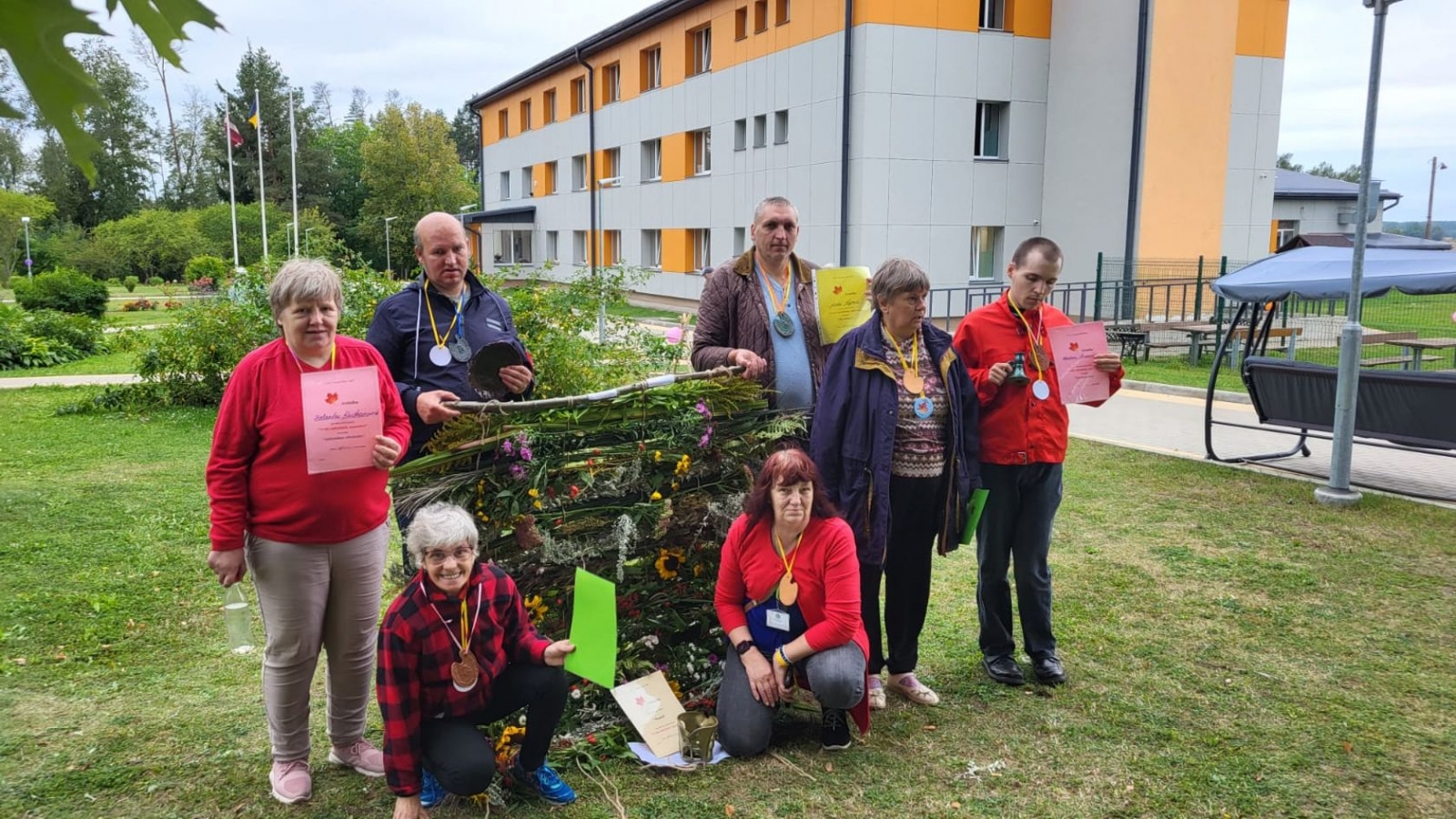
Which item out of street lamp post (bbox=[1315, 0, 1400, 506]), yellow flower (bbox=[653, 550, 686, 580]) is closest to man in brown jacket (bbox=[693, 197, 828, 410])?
yellow flower (bbox=[653, 550, 686, 580])

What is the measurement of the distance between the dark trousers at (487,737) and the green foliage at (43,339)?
55.2 feet

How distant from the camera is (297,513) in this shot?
10.2ft

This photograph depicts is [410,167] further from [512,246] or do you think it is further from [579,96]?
[579,96]

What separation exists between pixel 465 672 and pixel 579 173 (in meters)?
32.8

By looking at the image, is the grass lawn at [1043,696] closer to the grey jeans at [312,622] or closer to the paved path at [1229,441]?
the grey jeans at [312,622]

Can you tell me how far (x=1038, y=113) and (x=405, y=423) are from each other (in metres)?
21.1

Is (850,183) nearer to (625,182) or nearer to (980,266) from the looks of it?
(980,266)

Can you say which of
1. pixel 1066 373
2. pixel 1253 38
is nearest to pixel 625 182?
pixel 1253 38

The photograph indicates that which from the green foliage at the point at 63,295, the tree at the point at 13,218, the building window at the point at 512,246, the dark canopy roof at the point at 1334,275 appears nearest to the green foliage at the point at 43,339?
the green foliage at the point at 63,295

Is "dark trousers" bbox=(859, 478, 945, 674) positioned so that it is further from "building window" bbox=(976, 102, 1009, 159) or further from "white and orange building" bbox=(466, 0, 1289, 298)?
"building window" bbox=(976, 102, 1009, 159)

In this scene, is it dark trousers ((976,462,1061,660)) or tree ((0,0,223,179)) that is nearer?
tree ((0,0,223,179))

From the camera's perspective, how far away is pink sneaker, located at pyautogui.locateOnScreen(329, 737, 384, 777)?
11.5ft

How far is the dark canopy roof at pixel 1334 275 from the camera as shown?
7691 millimetres

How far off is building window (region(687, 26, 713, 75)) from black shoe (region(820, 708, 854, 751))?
25.1m
